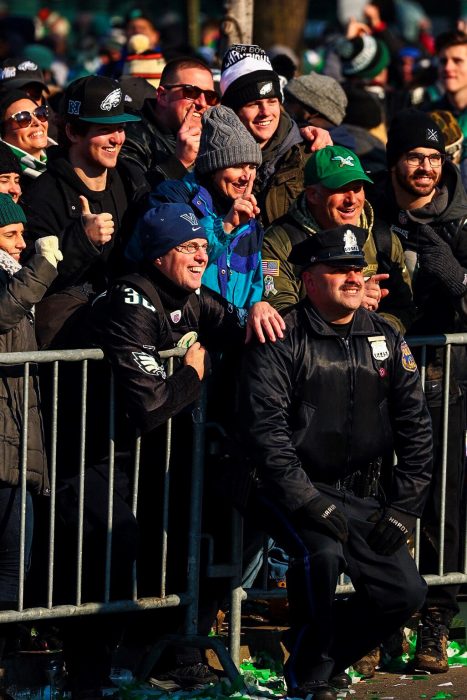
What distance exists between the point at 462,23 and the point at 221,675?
393 inches

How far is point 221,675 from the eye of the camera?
745 centimetres

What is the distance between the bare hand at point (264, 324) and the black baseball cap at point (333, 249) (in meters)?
0.29

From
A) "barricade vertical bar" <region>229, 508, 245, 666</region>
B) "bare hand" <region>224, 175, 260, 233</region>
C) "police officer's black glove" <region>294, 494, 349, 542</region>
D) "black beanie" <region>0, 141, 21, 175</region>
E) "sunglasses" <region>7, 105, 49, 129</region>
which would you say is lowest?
"barricade vertical bar" <region>229, 508, 245, 666</region>

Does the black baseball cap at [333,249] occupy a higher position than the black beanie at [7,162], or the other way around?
the black beanie at [7,162]

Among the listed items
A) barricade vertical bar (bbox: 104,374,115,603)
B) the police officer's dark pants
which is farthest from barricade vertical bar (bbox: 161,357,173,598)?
the police officer's dark pants

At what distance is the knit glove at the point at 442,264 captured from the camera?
7766 mm

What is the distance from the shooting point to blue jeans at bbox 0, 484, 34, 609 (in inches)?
264

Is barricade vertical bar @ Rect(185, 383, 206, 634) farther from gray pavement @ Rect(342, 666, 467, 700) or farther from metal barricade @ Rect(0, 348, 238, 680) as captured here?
gray pavement @ Rect(342, 666, 467, 700)

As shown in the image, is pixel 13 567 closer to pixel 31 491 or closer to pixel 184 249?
pixel 31 491

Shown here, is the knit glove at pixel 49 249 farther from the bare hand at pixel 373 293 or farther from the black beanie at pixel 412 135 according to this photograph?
the black beanie at pixel 412 135

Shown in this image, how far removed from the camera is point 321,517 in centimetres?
665

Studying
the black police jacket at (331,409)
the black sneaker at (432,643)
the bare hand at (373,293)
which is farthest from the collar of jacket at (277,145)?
the black sneaker at (432,643)

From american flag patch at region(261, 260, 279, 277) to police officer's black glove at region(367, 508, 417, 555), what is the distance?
135 centimetres

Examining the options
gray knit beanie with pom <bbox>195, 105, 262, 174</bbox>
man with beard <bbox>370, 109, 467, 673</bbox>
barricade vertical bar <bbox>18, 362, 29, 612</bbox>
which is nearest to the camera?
barricade vertical bar <bbox>18, 362, 29, 612</bbox>
